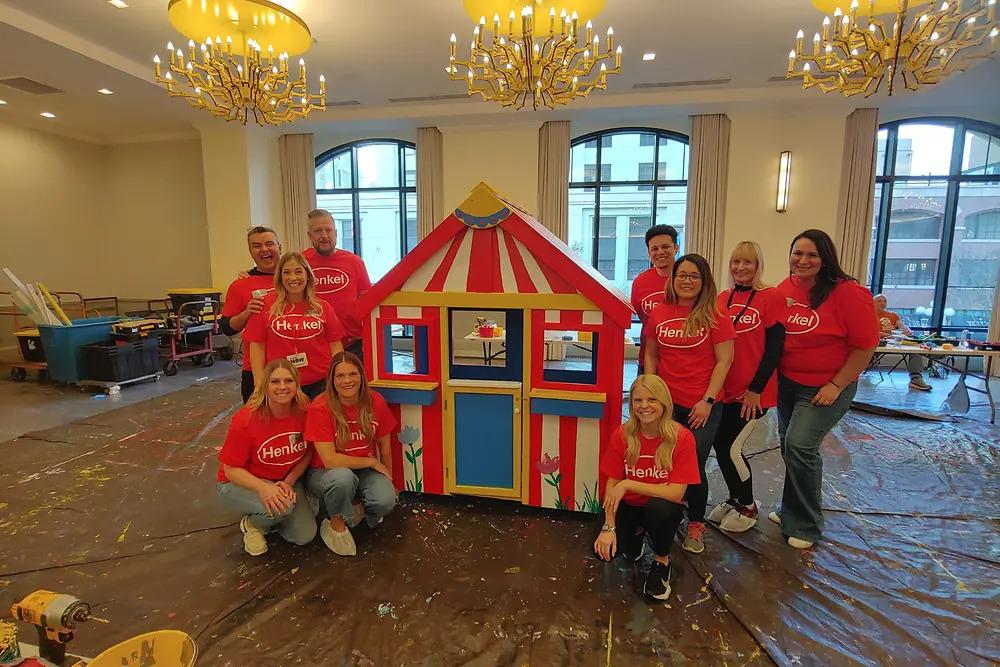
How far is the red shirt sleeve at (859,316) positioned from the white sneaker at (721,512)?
39.7 inches

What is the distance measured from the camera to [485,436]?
261cm

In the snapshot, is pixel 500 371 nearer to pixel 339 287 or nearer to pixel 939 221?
pixel 339 287

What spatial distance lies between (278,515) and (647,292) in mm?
2152

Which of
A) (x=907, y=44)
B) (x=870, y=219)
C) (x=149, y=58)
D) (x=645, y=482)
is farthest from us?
(x=870, y=219)

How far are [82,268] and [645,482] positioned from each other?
953cm

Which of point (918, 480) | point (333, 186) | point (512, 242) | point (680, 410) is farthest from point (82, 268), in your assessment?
point (918, 480)

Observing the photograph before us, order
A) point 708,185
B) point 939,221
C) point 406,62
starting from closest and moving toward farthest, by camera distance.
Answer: point 406,62
point 708,185
point 939,221

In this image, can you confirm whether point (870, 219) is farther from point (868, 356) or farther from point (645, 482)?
point (645, 482)

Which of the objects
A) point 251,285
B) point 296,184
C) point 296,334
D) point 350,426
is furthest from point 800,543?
point 296,184

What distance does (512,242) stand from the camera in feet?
8.21

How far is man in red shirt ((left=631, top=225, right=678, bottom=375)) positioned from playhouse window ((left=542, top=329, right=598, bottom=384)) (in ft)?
1.02

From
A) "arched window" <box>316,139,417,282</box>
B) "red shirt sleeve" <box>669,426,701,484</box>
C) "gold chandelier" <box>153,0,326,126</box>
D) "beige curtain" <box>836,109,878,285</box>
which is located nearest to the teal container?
"gold chandelier" <box>153,0,326,126</box>

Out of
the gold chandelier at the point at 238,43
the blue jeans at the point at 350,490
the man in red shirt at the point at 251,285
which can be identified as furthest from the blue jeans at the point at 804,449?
the gold chandelier at the point at 238,43

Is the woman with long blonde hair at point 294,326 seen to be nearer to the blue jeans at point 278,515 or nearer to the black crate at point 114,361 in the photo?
the blue jeans at point 278,515
